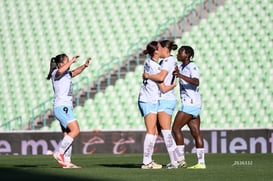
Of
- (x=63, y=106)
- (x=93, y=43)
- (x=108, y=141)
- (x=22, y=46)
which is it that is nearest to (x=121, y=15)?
(x=93, y=43)

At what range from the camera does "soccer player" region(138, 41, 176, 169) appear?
14445 millimetres

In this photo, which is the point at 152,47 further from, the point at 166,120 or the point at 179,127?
the point at 179,127

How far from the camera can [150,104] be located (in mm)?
14461

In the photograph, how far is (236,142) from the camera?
75.1 feet

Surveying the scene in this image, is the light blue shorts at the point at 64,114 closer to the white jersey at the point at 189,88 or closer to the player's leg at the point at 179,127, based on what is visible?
the player's leg at the point at 179,127

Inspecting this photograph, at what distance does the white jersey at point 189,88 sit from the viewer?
48.6 feet

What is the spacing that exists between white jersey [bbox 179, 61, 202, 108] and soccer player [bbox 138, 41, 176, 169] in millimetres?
456

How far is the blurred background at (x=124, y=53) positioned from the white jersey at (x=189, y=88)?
9604 mm

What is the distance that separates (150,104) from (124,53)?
1448cm

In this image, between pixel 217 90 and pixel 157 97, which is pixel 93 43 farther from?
pixel 157 97

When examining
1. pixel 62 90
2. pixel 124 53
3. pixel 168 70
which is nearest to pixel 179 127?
pixel 168 70

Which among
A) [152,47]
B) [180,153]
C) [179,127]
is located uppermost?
[152,47]

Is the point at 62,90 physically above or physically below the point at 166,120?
above

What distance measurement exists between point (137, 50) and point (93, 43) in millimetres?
2473
